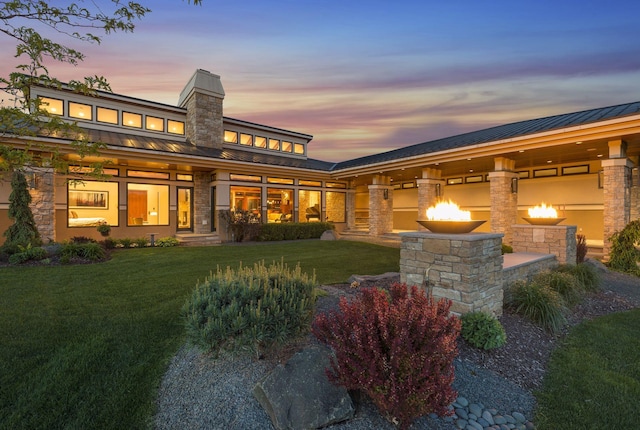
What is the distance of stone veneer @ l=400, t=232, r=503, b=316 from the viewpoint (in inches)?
162

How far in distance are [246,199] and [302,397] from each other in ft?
49.5

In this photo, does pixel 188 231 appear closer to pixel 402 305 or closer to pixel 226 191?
pixel 226 191

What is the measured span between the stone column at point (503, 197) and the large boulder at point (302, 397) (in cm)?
1203

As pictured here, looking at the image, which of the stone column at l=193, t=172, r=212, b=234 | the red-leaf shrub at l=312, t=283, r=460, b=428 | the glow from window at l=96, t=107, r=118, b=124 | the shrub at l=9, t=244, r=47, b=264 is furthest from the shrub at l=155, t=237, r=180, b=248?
the red-leaf shrub at l=312, t=283, r=460, b=428

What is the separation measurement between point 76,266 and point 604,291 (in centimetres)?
1300

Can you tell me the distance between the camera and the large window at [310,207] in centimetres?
1988

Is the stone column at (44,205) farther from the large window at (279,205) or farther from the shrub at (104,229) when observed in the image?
the large window at (279,205)

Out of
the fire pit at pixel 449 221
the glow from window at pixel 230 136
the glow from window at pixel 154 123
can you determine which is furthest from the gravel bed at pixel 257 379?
the glow from window at pixel 230 136

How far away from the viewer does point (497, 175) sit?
12719 millimetres

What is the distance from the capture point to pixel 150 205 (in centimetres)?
1559

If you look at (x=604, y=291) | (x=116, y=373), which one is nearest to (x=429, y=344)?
(x=116, y=373)

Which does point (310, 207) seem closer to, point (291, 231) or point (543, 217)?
point (291, 231)

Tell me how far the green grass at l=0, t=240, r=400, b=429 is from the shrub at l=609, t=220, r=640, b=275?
7322 mm

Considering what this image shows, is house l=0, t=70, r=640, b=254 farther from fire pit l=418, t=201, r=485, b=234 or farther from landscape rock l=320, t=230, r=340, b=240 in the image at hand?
fire pit l=418, t=201, r=485, b=234
